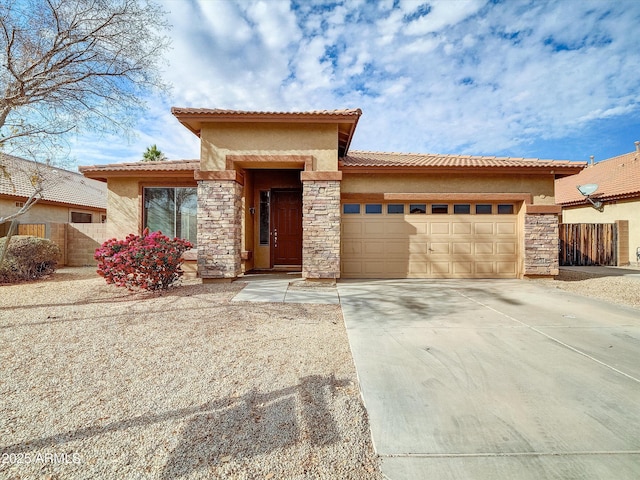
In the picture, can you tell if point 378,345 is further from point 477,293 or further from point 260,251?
point 260,251

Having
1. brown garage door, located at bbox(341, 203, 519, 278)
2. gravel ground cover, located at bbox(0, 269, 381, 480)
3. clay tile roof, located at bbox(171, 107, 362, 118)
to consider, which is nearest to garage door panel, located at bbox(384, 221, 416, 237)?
brown garage door, located at bbox(341, 203, 519, 278)

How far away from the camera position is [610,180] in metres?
15.8

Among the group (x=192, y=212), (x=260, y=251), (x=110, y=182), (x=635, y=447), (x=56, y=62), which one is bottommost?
(x=635, y=447)

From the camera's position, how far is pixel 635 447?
2137 mm

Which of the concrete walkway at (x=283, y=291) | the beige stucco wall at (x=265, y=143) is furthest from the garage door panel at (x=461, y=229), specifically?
the concrete walkway at (x=283, y=291)

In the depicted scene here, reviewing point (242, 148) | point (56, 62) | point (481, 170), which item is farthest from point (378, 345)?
point (56, 62)

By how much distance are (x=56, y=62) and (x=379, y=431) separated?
10301mm

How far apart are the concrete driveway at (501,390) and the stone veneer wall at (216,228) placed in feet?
13.0

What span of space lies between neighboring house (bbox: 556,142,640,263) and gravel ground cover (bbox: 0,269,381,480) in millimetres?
16253

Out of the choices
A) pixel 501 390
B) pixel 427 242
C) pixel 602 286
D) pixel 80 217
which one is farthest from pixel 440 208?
pixel 80 217

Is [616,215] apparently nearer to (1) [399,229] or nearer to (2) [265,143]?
(1) [399,229]

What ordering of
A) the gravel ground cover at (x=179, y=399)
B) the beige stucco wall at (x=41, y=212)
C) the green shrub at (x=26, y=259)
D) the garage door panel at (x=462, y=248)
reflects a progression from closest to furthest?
the gravel ground cover at (x=179, y=399) < the green shrub at (x=26, y=259) < the garage door panel at (x=462, y=248) < the beige stucco wall at (x=41, y=212)

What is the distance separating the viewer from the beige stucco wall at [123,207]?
996cm

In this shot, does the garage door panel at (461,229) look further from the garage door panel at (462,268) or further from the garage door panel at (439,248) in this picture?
the garage door panel at (462,268)
